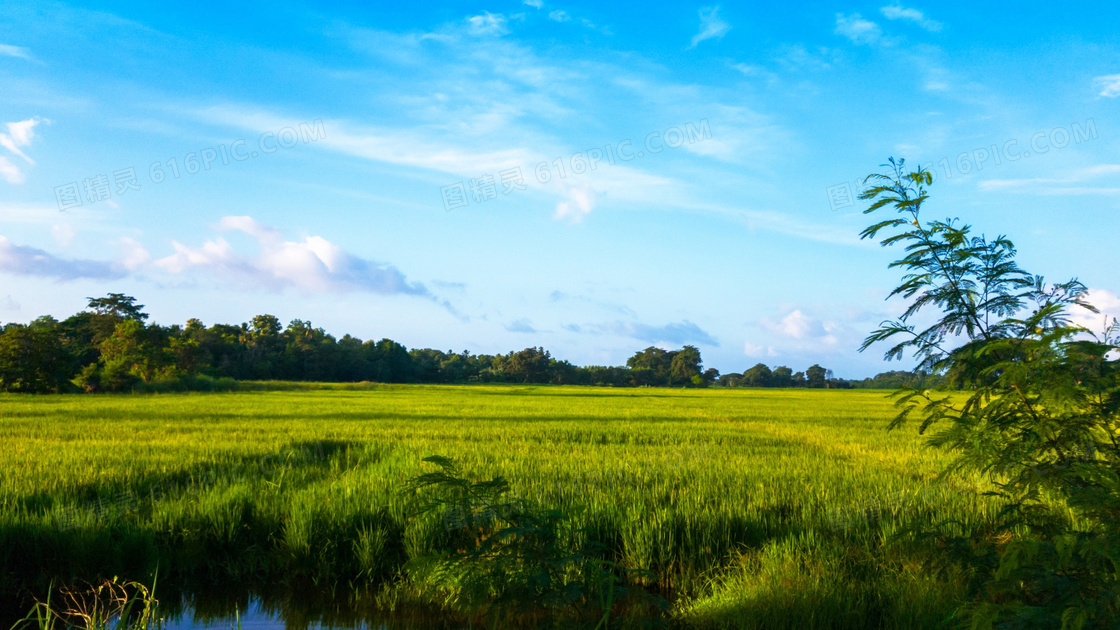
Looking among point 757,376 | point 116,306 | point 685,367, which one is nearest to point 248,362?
point 116,306

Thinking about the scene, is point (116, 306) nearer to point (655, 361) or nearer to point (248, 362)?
point (248, 362)

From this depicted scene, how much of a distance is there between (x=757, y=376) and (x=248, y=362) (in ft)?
304

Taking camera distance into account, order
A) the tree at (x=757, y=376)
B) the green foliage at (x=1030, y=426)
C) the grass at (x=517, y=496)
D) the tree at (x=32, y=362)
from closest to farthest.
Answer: the green foliage at (x=1030, y=426), the grass at (x=517, y=496), the tree at (x=32, y=362), the tree at (x=757, y=376)

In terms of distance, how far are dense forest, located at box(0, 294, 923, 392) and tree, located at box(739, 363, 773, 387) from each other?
0.68ft

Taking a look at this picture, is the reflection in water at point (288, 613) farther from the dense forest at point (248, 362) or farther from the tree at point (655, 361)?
the tree at point (655, 361)

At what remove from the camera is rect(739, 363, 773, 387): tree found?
11500cm

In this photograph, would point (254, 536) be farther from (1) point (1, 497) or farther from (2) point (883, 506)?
(2) point (883, 506)

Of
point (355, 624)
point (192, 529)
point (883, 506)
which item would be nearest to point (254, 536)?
point (192, 529)

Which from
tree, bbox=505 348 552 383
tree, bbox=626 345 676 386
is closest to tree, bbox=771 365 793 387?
tree, bbox=626 345 676 386

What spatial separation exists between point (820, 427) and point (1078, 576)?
15.8m

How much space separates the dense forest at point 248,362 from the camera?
34188 millimetres

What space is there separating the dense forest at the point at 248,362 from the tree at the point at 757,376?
0.21 meters

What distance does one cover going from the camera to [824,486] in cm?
652

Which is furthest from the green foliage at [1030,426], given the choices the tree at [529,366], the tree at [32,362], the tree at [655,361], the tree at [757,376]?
the tree at [757,376]
